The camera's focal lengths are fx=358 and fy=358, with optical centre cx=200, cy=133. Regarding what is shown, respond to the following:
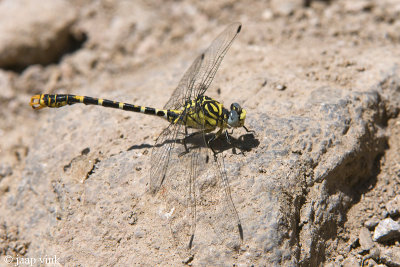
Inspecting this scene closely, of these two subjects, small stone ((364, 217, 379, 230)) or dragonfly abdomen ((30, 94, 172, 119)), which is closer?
small stone ((364, 217, 379, 230))

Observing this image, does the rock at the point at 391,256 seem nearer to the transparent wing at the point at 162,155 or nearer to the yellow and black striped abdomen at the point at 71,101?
the transparent wing at the point at 162,155

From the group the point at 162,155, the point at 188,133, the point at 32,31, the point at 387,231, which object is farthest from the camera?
the point at 32,31

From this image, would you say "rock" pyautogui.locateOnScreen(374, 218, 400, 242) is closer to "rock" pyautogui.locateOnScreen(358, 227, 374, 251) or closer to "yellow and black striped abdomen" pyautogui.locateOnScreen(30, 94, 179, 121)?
"rock" pyautogui.locateOnScreen(358, 227, 374, 251)

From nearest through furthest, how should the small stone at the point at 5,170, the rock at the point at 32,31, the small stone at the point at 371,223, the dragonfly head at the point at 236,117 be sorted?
the small stone at the point at 371,223 → the dragonfly head at the point at 236,117 → the small stone at the point at 5,170 → the rock at the point at 32,31

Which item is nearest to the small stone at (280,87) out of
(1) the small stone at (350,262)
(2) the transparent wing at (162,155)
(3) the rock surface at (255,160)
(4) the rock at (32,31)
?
(3) the rock surface at (255,160)

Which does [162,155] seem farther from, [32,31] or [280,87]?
[32,31]

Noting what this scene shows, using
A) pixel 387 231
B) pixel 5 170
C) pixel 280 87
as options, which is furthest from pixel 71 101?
pixel 387 231

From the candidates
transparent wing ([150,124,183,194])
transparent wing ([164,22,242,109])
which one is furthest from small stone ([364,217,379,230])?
transparent wing ([164,22,242,109])
